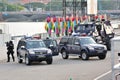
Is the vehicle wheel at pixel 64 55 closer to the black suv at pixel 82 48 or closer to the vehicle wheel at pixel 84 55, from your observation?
the black suv at pixel 82 48

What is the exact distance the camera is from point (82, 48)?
109ft

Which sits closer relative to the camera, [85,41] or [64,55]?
[85,41]

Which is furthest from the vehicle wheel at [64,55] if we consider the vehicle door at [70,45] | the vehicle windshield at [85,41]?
the vehicle windshield at [85,41]

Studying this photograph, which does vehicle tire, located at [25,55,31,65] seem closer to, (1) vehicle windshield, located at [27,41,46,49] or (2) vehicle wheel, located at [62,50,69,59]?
(1) vehicle windshield, located at [27,41,46,49]

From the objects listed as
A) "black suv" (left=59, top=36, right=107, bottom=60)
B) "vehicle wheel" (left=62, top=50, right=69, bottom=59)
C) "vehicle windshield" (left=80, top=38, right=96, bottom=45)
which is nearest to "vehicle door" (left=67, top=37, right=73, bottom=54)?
"black suv" (left=59, top=36, right=107, bottom=60)

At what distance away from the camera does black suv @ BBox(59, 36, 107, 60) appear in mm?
32812

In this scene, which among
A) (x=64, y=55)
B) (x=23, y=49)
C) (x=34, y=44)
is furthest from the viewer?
(x=64, y=55)

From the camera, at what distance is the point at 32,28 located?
3184 inches

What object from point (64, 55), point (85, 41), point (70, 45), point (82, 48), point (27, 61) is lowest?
point (64, 55)

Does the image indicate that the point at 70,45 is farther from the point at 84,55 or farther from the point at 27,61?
the point at 27,61

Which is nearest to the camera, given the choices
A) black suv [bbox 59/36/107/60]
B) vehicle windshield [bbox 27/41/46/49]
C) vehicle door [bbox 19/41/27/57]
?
vehicle windshield [bbox 27/41/46/49]

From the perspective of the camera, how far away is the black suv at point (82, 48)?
108ft

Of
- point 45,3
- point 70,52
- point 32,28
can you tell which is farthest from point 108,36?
point 45,3

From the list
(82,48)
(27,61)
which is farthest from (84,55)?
(27,61)
